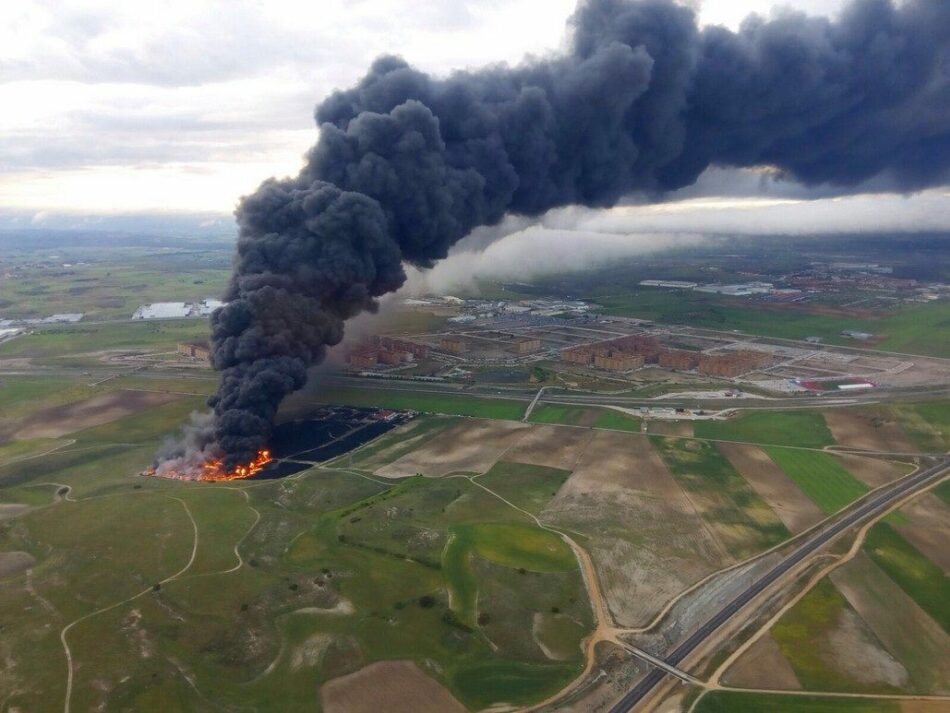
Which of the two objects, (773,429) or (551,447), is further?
(773,429)

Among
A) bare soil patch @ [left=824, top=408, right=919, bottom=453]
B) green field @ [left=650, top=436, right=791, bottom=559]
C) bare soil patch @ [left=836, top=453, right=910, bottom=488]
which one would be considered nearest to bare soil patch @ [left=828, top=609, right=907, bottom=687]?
green field @ [left=650, top=436, right=791, bottom=559]

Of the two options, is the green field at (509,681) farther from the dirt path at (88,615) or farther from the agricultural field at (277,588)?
the dirt path at (88,615)

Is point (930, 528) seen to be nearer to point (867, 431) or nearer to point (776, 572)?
point (776, 572)

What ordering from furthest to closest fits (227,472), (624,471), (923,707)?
(624,471), (227,472), (923,707)

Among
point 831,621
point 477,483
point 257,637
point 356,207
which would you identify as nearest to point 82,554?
point 257,637

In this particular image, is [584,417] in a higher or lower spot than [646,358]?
lower

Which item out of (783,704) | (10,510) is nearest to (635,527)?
(783,704)
